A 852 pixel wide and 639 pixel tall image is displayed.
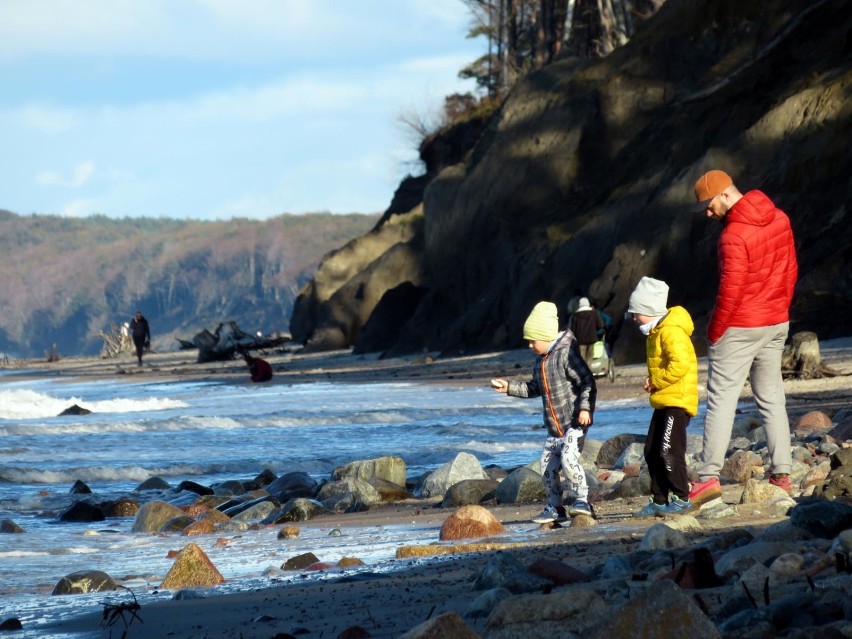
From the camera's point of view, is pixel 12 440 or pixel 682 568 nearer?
pixel 682 568

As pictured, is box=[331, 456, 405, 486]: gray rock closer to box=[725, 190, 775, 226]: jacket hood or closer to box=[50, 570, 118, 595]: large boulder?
box=[725, 190, 775, 226]: jacket hood

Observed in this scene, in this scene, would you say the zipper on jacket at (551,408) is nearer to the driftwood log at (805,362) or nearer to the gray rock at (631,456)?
the gray rock at (631,456)

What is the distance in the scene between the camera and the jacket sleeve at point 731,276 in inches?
296

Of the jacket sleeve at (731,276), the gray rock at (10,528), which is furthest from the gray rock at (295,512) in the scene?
the jacket sleeve at (731,276)

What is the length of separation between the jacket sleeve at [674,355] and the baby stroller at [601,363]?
12.5 metres

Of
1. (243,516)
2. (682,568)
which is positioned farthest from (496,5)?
(682,568)

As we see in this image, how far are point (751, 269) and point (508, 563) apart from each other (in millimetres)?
3007

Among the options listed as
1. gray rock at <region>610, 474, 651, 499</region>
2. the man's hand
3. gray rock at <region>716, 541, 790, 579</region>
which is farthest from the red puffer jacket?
gray rock at <region>716, 541, 790, 579</region>

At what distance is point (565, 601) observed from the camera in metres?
4.12

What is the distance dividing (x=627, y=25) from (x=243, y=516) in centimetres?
3343

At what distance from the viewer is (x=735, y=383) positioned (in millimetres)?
7570

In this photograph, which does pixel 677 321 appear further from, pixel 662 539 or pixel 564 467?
pixel 662 539

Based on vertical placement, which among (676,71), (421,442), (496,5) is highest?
(496,5)

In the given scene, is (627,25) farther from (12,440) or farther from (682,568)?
(682,568)
